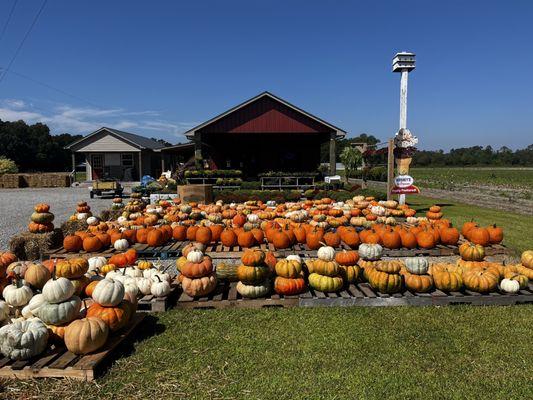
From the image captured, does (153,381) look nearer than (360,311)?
Yes

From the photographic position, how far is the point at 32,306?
13.9ft

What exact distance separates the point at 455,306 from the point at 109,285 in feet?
14.3

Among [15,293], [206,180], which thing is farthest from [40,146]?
[15,293]

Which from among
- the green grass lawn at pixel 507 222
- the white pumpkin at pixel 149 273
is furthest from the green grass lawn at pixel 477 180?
the white pumpkin at pixel 149 273

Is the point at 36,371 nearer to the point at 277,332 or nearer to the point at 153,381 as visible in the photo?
the point at 153,381

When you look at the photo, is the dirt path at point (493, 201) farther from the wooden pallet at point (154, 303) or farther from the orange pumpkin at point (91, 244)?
the orange pumpkin at point (91, 244)

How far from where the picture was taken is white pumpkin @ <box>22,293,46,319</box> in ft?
13.8

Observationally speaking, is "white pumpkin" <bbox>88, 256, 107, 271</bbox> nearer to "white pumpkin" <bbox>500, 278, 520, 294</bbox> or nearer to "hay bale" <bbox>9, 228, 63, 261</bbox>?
"hay bale" <bbox>9, 228, 63, 261</bbox>

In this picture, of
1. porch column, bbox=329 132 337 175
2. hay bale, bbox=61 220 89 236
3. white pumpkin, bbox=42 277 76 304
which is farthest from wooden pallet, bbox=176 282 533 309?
porch column, bbox=329 132 337 175

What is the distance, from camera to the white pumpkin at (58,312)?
3.87m

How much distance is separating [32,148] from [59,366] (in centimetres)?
8813

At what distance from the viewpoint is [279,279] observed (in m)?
5.23

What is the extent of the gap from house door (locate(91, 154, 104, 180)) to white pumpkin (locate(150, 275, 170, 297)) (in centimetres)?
3554

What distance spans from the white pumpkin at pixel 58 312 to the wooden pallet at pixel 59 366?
30cm
